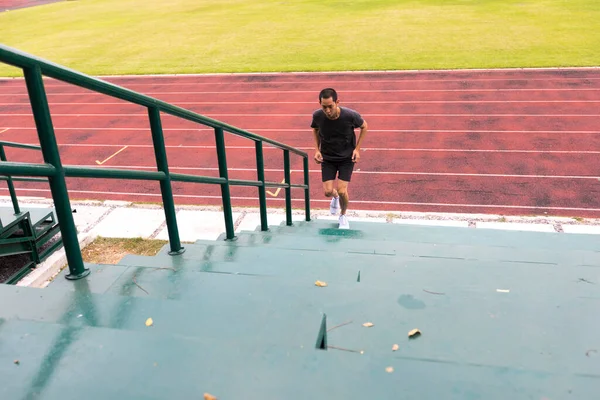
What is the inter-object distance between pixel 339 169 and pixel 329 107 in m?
1.02

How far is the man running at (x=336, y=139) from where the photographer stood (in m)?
5.42

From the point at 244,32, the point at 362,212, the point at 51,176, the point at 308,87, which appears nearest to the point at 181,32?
the point at 244,32

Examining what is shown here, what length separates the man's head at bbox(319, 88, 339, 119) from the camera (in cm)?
518

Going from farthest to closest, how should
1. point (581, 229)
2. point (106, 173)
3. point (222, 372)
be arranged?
A: point (581, 229) < point (106, 173) < point (222, 372)

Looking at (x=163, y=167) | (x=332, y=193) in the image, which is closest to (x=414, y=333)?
(x=163, y=167)

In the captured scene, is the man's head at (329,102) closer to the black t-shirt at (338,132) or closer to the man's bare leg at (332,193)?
the black t-shirt at (338,132)

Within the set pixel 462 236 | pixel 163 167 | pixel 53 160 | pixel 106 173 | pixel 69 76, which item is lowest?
pixel 462 236

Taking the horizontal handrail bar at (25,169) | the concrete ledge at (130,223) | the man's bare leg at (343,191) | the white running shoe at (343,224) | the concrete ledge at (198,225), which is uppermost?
the horizontal handrail bar at (25,169)

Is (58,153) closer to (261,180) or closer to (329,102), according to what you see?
(261,180)

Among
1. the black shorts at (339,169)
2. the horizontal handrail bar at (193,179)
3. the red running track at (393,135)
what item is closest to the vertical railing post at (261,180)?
the horizontal handrail bar at (193,179)

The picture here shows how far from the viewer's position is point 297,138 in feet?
39.0

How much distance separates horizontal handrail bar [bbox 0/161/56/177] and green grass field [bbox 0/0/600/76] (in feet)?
54.5

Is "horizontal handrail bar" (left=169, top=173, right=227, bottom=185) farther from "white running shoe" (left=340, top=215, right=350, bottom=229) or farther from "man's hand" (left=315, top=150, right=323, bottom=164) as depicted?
"white running shoe" (left=340, top=215, right=350, bottom=229)

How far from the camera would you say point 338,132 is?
5.69 m
